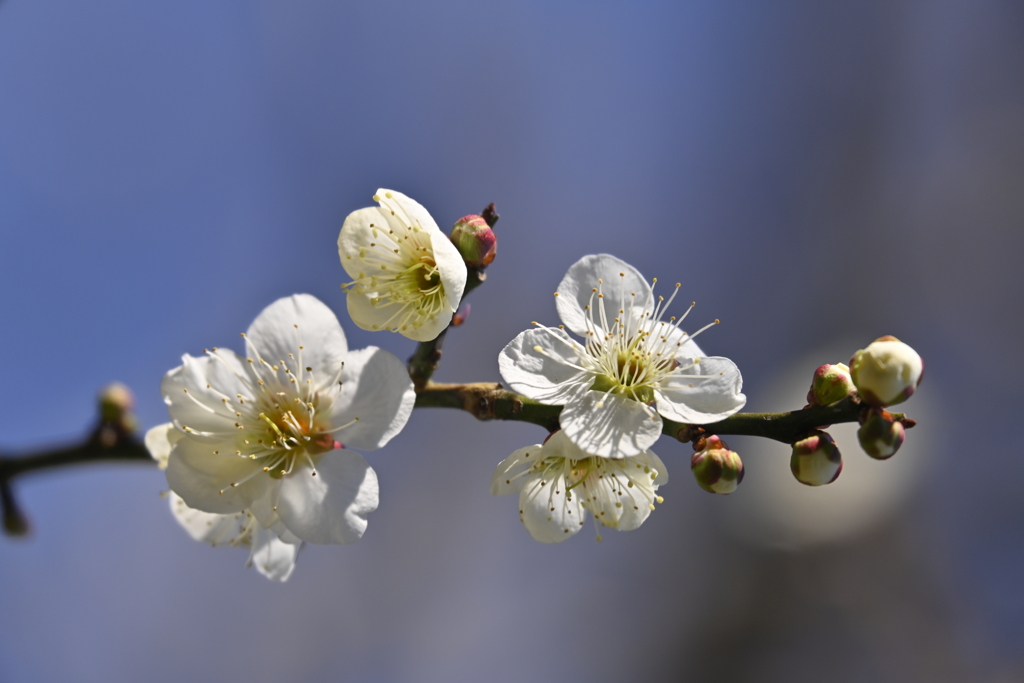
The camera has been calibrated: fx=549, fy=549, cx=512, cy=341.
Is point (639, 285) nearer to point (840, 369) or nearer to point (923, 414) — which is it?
point (840, 369)

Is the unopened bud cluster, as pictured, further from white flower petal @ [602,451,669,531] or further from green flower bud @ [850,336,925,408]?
white flower petal @ [602,451,669,531]

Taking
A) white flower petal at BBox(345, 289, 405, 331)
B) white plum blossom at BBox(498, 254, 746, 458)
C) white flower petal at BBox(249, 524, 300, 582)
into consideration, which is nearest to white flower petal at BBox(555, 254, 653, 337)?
white plum blossom at BBox(498, 254, 746, 458)

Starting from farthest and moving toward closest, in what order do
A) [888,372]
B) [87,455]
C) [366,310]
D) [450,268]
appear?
[87,455] < [366,310] < [450,268] < [888,372]

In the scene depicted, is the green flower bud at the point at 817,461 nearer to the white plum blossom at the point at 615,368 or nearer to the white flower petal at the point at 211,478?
the white plum blossom at the point at 615,368

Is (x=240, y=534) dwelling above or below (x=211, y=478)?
below

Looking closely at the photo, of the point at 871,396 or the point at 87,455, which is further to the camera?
the point at 87,455

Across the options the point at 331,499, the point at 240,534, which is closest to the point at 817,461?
the point at 331,499

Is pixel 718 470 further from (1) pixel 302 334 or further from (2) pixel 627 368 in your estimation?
(1) pixel 302 334
